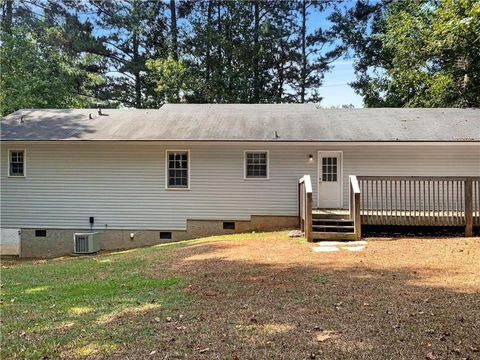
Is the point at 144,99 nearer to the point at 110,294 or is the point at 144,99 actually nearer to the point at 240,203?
the point at 240,203

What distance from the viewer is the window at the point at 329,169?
13.0 m

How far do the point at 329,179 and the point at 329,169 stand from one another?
32 cm

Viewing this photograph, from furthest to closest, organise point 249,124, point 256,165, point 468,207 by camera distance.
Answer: point 249,124 → point 256,165 → point 468,207

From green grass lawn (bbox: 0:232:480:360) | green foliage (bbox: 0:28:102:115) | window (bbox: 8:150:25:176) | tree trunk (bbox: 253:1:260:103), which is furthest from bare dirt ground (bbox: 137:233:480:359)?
tree trunk (bbox: 253:1:260:103)

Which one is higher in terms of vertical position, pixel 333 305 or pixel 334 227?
pixel 334 227

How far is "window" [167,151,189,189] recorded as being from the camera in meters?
13.3

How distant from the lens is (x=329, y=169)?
1298 centimetres

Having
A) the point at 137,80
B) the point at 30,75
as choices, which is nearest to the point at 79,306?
the point at 30,75

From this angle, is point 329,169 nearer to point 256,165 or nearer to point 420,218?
point 256,165

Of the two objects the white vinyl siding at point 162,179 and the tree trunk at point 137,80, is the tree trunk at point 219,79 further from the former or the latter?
the white vinyl siding at point 162,179

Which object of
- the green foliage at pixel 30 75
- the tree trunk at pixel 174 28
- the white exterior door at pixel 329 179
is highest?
the tree trunk at pixel 174 28

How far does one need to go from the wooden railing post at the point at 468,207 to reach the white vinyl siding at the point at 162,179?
8.15 feet

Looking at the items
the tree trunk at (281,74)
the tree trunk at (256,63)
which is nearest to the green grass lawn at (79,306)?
the tree trunk at (256,63)

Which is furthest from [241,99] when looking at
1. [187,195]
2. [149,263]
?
[149,263]
